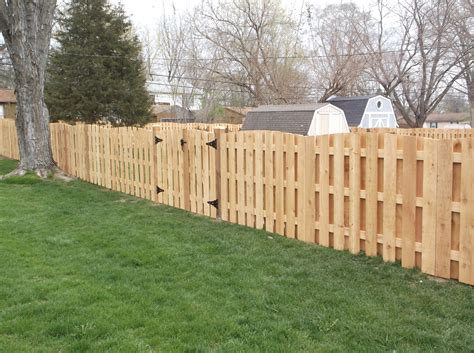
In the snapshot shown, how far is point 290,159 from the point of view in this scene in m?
6.04

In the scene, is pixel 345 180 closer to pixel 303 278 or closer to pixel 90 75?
pixel 303 278

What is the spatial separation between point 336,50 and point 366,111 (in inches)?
212

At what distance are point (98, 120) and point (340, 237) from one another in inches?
673

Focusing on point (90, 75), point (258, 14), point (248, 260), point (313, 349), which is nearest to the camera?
point (313, 349)

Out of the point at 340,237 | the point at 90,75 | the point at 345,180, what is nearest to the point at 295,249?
the point at 340,237

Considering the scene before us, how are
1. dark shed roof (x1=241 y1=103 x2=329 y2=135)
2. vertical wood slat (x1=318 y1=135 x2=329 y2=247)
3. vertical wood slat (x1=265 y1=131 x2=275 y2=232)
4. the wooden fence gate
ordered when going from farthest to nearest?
dark shed roof (x1=241 y1=103 x2=329 y2=135), the wooden fence gate, vertical wood slat (x1=265 y1=131 x2=275 y2=232), vertical wood slat (x1=318 y1=135 x2=329 y2=247)

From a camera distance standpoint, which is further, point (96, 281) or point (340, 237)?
point (340, 237)

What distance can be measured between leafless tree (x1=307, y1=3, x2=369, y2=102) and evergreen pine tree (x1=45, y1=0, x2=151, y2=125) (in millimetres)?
14975

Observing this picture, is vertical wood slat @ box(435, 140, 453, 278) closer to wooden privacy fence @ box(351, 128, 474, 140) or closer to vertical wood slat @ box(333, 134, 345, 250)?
vertical wood slat @ box(333, 134, 345, 250)

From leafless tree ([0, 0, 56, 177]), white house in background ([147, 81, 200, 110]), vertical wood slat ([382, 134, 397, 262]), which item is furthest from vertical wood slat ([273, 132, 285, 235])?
white house in background ([147, 81, 200, 110])

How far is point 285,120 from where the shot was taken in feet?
58.9

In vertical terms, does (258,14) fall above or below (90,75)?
above

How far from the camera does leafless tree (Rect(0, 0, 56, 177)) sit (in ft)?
38.1

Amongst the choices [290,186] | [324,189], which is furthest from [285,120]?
[324,189]
